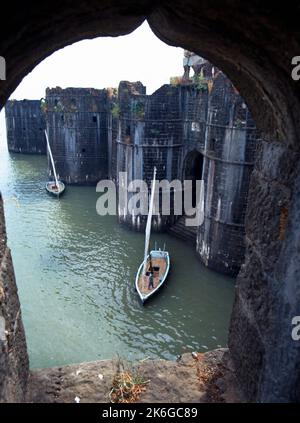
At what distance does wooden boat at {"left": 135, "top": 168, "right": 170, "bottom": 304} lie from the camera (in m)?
13.3

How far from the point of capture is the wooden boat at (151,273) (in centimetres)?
1327

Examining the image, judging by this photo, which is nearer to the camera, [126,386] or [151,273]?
[126,386]

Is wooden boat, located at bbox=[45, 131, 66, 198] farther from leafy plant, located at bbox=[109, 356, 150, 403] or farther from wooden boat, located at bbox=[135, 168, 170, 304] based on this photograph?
leafy plant, located at bbox=[109, 356, 150, 403]

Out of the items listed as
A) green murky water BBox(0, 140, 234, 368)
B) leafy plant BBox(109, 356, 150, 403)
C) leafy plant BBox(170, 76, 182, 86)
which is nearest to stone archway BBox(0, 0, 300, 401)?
leafy plant BBox(109, 356, 150, 403)

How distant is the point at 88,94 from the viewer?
25.8 metres

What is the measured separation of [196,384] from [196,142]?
15.4 metres

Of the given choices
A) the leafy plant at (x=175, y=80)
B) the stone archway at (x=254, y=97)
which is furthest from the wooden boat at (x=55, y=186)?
the stone archway at (x=254, y=97)

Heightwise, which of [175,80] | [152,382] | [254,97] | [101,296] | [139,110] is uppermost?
[175,80]

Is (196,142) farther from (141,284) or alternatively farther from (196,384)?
(196,384)

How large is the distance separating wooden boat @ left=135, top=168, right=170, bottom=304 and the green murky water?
44 centimetres

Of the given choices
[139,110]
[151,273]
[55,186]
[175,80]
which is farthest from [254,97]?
[55,186]

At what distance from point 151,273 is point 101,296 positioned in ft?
6.88

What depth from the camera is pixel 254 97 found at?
3.05 m

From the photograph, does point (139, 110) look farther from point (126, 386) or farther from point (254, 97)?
point (126, 386)
